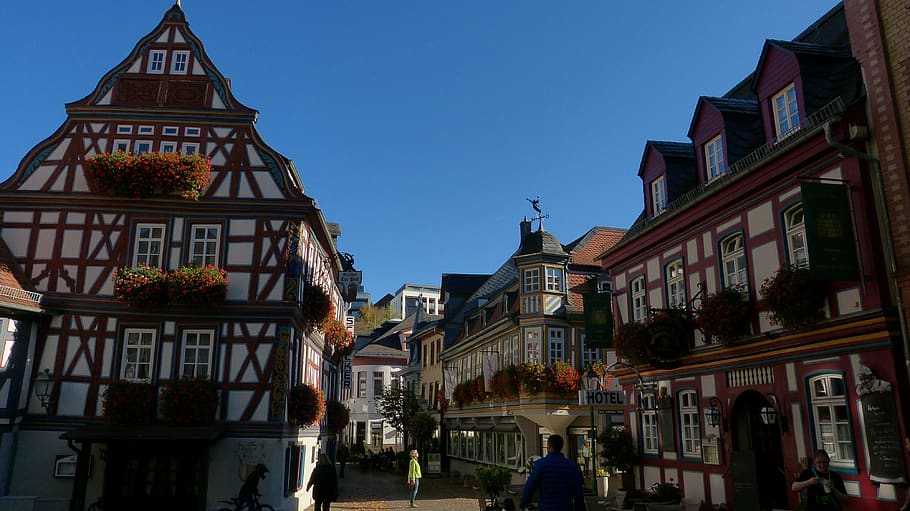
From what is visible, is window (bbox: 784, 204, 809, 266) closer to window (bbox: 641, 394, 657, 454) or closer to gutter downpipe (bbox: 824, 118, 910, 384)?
gutter downpipe (bbox: 824, 118, 910, 384)

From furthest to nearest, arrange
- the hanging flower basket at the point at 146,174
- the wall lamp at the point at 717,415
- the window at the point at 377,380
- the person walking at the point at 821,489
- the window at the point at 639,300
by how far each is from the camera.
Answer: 1. the window at the point at 377,380
2. the hanging flower basket at the point at 146,174
3. the window at the point at 639,300
4. the wall lamp at the point at 717,415
5. the person walking at the point at 821,489

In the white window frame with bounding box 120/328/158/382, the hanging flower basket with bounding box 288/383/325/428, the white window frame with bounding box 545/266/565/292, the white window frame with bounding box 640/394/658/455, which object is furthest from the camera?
the white window frame with bounding box 545/266/565/292

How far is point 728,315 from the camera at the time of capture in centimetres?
1451

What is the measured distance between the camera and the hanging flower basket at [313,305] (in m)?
21.8

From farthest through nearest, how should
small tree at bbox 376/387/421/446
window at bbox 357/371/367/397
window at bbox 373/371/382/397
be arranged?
window at bbox 373/371/382/397
window at bbox 357/371/367/397
small tree at bbox 376/387/421/446

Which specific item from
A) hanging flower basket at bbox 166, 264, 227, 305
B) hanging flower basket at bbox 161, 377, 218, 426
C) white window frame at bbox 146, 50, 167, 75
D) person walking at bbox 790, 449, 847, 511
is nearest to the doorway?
person walking at bbox 790, 449, 847, 511

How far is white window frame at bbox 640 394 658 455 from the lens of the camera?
18.7 m

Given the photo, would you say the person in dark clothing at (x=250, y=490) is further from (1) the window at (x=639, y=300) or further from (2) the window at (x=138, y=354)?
(1) the window at (x=639, y=300)

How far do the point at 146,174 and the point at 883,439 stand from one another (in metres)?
18.9

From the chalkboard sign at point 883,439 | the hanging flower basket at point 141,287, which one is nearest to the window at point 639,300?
the chalkboard sign at point 883,439

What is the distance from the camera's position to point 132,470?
18.9 metres

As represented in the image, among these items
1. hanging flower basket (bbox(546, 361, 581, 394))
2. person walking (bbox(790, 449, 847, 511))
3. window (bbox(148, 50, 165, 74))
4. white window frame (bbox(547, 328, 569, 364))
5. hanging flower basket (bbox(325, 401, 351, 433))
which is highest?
window (bbox(148, 50, 165, 74))

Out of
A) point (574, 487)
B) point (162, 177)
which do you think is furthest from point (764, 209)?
point (162, 177)

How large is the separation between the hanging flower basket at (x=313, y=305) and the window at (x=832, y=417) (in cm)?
1427
